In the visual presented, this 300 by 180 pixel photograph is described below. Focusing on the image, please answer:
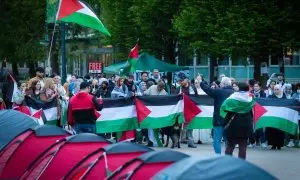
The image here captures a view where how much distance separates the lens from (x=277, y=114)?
20234mm

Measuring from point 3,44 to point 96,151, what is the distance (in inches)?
1792

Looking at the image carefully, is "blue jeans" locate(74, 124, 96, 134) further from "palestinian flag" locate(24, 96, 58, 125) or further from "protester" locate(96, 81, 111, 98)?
"protester" locate(96, 81, 111, 98)

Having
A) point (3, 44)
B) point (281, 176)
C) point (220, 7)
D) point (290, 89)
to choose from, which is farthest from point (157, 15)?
point (281, 176)

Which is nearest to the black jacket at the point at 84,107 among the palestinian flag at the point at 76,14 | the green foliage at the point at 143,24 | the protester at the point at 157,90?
the protester at the point at 157,90

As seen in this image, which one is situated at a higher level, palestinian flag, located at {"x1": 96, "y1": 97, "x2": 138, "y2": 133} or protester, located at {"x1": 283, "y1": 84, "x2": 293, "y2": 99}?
protester, located at {"x1": 283, "y1": 84, "x2": 293, "y2": 99}

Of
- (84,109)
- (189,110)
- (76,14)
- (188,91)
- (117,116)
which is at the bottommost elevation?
(117,116)

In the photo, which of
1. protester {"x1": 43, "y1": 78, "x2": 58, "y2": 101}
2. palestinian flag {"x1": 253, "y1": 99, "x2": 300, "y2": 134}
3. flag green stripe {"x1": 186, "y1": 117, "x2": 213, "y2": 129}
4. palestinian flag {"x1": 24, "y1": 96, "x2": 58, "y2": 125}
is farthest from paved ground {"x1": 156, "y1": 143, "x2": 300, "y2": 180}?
protester {"x1": 43, "y1": 78, "x2": 58, "y2": 101}

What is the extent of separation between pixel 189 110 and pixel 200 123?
17.9 inches

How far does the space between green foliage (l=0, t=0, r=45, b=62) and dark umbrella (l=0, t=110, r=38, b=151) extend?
39794 mm

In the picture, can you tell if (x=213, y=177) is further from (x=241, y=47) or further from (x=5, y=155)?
(x=241, y=47)

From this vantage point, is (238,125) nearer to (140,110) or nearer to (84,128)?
(84,128)

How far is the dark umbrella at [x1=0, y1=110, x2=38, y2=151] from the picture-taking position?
13.5 meters

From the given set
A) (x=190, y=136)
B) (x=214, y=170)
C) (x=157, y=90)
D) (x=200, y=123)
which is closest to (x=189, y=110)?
(x=200, y=123)

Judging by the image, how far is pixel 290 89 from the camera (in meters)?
23.4
